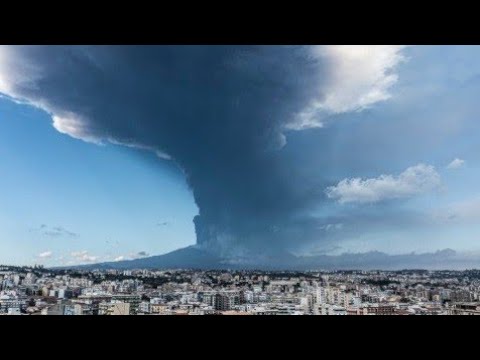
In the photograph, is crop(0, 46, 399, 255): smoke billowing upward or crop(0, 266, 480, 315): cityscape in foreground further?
crop(0, 46, 399, 255): smoke billowing upward

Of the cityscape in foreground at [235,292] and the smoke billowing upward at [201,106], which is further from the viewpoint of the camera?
the smoke billowing upward at [201,106]

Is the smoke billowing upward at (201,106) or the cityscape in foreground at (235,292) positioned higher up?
the smoke billowing upward at (201,106)

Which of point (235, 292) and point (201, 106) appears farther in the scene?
point (201, 106)

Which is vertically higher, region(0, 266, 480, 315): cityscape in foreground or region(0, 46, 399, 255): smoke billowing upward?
region(0, 46, 399, 255): smoke billowing upward

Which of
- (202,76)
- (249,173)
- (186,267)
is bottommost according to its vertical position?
(186,267)
